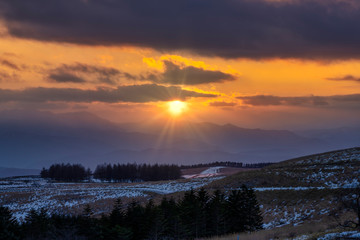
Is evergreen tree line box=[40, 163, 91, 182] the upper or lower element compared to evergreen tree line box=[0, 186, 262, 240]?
upper

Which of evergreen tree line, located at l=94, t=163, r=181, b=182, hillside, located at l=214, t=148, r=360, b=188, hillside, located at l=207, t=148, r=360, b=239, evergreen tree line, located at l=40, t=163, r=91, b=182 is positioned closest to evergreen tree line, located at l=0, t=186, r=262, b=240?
hillside, located at l=207, t=148, r=360, b=239

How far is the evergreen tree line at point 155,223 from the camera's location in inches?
1176

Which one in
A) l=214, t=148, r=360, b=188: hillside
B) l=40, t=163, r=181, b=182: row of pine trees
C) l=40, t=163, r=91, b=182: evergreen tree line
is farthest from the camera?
l=40, t=163, r=181, b=182: row of pine trees

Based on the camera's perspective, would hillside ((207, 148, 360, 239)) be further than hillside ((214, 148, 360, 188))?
No

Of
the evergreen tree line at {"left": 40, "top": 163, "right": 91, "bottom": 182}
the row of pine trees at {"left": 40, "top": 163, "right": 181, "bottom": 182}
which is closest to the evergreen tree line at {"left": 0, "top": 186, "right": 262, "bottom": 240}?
the row of pine trees at {"left": 40, "top": 163, "right": 181, "bottom": 182}

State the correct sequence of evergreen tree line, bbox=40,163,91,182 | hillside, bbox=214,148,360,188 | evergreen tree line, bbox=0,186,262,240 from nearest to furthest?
1. evergreen tree line, bbox=0,186,262,240
2. hillside, bbox=214,148,360,188
3. evergreen tree line, bbox=40,163,91,182

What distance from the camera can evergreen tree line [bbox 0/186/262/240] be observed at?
29.9 metres

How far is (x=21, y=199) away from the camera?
8275 centimetres

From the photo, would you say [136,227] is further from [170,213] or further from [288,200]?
[288,200]

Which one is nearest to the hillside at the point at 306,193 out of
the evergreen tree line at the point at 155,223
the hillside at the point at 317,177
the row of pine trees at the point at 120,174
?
the hillside at the point at 317,177

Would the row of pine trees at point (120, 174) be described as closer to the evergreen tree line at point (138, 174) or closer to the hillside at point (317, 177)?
the evergreen tree line at point (138, 174)

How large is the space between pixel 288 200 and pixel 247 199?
1278 cm

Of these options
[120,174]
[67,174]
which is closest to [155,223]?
[120,174]

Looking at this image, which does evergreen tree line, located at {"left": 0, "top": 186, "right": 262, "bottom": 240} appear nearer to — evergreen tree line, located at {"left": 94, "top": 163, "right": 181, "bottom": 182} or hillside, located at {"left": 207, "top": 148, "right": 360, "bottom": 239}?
hillside, located at {"left": 207, "top": 148, "right": 360, "bottom": 239}
